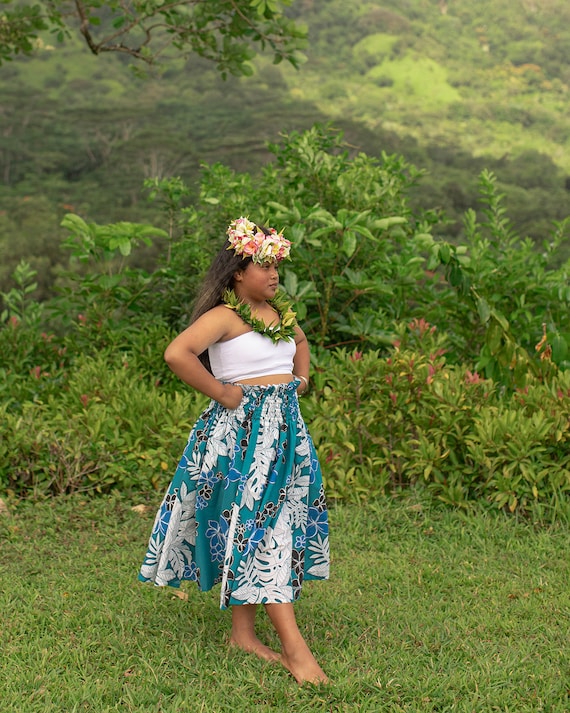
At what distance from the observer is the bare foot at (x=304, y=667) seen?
107 inches

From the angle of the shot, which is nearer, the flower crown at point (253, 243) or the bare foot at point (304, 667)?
the bare foot at point (304, 667)

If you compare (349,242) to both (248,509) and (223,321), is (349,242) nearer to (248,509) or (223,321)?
(223,321)

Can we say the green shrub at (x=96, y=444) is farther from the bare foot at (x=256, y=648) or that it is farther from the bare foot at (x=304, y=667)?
the bare foot at (x=304, y=667)

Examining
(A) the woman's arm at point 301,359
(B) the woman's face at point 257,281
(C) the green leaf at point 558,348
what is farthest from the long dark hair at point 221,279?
(C) the green leaf at point 558,348

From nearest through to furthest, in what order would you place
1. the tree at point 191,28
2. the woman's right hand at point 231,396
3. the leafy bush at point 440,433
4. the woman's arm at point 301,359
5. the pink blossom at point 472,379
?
the woman's right hand at point 231,396, the woman's arm at point 301,359, the leafy bush at point 440,433, the pink blossom at point 472,379, the tree at point 191,28

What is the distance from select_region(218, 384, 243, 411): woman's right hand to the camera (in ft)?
9.23

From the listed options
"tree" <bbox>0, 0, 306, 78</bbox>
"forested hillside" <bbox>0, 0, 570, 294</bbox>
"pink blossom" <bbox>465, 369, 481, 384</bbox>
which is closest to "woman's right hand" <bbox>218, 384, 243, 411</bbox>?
"pink blossom" <bbox>465, 369, 481, 384</bbox>

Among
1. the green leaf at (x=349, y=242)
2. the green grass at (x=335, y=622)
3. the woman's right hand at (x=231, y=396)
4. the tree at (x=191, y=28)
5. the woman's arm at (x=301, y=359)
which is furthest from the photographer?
the tree at (x=191, y=28)

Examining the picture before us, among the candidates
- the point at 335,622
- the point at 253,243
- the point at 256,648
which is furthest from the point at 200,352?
the point at 335,622

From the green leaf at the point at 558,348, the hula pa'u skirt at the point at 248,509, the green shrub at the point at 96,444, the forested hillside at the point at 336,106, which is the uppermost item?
the hula pa'u skirt at the point at 248,509

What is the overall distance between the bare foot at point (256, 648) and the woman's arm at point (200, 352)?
79cm

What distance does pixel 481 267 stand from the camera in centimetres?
540

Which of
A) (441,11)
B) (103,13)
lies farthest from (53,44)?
(441,11)

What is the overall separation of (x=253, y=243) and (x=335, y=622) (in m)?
1.39
